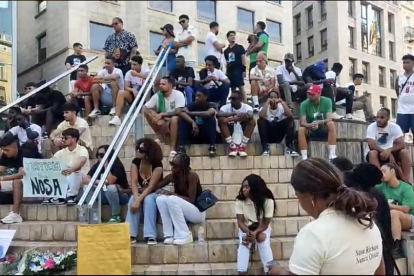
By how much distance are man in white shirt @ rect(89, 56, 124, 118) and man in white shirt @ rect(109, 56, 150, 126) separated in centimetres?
23

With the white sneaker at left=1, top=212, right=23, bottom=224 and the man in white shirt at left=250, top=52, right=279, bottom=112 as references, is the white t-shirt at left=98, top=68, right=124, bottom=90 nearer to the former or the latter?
the man in white shirt at left=250, top=52, right=279, bottom=112

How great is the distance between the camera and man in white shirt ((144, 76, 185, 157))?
8.51 meters

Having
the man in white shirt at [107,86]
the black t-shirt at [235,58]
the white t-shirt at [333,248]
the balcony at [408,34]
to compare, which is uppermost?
the balcony at [408,34]

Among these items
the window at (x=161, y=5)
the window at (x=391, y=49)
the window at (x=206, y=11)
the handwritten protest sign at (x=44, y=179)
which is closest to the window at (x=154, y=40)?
the window at (x=161, y=5)

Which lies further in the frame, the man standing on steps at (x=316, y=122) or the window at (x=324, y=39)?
the window at (x=324, y=39)

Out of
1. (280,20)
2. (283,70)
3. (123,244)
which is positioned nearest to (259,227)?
(123,244)

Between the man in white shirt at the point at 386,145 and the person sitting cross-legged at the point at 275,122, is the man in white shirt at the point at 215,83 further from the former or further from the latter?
the man in white shirt at the point at 386,145

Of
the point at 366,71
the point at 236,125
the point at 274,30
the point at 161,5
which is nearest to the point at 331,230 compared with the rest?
the point at 236,125

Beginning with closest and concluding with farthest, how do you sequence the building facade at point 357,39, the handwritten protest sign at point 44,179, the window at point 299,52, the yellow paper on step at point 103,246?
the yellow paper on step at point 103,246, the handwritten protest sign at point 44,179, the building facade at point 357,39, the window at point 299,52

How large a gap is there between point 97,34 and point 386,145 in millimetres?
22242

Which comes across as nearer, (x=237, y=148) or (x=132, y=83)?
(x=237, y=148)

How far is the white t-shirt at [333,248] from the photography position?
211cm

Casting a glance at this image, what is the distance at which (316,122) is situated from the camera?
28.2 feet

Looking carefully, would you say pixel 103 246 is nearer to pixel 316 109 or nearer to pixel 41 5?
pixel 316 109
